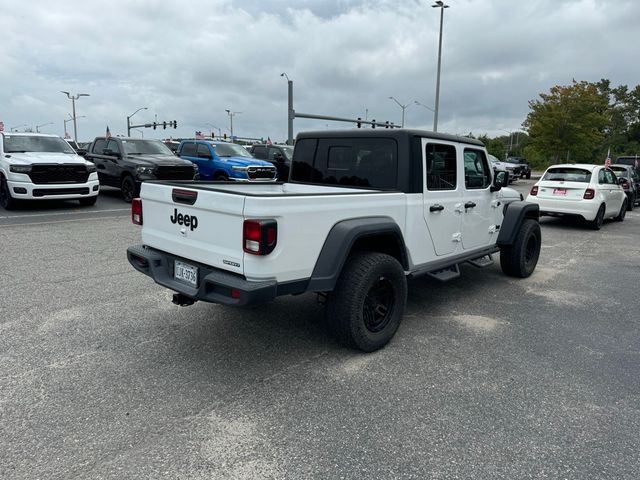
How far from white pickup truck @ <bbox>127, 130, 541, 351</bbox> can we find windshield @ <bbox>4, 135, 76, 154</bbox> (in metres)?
9.19

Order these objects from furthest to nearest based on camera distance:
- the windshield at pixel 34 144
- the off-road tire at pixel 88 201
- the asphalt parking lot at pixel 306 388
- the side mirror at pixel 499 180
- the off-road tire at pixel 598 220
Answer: the off-road tire at pixel 88 201, the windshield at pixel 34 144, the off-road tire at pixel 598 220, the side mirror at pixel 499 180, the asphalt parking lot at pixel 306 388

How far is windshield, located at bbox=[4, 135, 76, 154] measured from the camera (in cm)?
1158

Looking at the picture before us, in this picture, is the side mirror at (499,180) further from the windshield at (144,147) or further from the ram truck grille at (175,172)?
the windshield at (144,147)

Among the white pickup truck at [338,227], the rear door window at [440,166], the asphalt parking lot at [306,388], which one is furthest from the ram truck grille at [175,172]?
the rear door window at [440,166]

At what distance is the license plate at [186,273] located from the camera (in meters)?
3.61

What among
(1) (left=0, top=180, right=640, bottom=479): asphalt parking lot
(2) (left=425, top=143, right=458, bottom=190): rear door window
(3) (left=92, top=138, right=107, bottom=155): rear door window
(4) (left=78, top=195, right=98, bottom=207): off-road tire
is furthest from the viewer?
(3) (left=92, top=138, right=107, bottom=155): rear door window

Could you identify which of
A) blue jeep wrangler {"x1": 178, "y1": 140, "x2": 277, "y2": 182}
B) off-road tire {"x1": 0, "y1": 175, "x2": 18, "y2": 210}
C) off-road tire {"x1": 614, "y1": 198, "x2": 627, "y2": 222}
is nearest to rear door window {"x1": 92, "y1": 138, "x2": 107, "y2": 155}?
blue jeep wrangler {"x1": 178, "y1": 140, "x2": 277, "y2": 182}

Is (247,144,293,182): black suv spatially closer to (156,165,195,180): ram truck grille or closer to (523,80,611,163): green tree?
(156,165,195,180): ram truck grille

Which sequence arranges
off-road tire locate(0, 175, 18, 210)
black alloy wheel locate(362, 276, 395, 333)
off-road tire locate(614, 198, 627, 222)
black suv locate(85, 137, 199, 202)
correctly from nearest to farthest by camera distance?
black alloy wheel locate(362, 276, 395, 333) < off-road tire locate(0, 175, 18, 210) < black suv locate(85, 137, 199, 202) < off-road tire locate(614, 198, 627, 222)

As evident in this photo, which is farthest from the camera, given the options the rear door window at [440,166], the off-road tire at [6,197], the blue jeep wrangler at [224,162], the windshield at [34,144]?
the blue jeep wrangler at [224,162]

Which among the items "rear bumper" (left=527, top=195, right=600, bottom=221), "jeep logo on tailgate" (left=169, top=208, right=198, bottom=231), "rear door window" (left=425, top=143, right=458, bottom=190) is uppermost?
"rear door window" (left=425, top=143, right=458, bottom=190)

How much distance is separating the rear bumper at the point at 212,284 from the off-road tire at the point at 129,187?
961cm

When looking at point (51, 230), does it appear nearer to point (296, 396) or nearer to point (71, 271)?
point (71, 271)

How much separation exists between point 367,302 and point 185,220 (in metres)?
1.62
